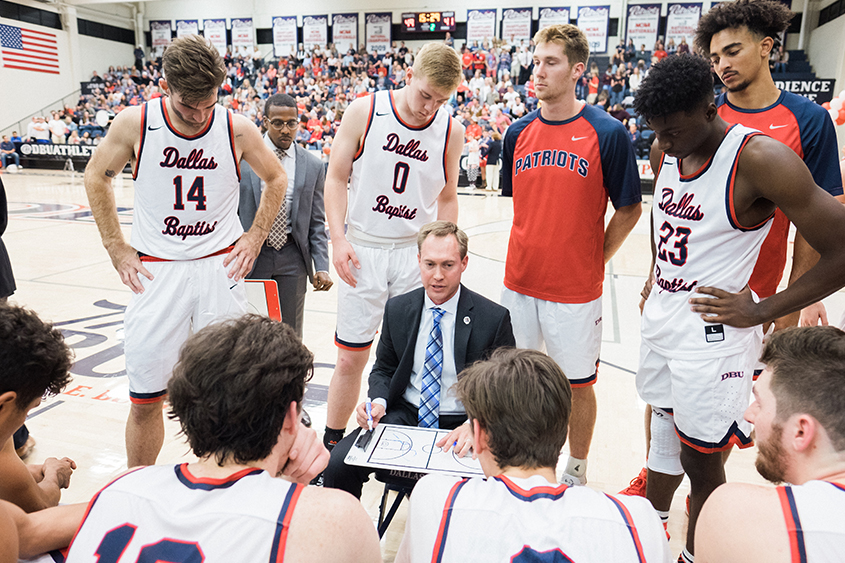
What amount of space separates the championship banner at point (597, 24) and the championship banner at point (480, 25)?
3.65 metres

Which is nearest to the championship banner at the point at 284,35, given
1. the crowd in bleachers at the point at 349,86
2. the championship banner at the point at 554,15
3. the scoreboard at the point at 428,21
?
the crowd in bleachers at the point at 349,86

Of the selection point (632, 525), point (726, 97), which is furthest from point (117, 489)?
point (726, 97)

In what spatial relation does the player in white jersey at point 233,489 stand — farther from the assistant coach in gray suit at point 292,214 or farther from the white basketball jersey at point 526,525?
the assistant coach in gray suit at point 292,214

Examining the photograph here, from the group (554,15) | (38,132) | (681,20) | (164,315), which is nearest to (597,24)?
(554,15)

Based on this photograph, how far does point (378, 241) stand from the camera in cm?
327

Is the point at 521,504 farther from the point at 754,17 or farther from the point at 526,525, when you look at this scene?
the point at 754,17

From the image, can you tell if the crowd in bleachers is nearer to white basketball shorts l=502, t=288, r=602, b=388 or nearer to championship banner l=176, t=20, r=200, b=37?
championship banner l=176, t=20, r=200, b=37

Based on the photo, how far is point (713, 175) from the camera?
210 cm

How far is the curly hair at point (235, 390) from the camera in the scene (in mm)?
1298

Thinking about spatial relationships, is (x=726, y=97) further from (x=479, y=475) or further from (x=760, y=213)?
(x=479, y=475)

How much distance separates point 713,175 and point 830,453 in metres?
1.14

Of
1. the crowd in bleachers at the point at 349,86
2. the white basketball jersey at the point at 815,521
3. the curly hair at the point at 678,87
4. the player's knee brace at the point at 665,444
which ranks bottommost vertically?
the player's knee brace at the point at 665,444

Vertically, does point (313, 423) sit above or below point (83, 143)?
below

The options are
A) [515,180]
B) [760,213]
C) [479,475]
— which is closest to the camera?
[479,475]
